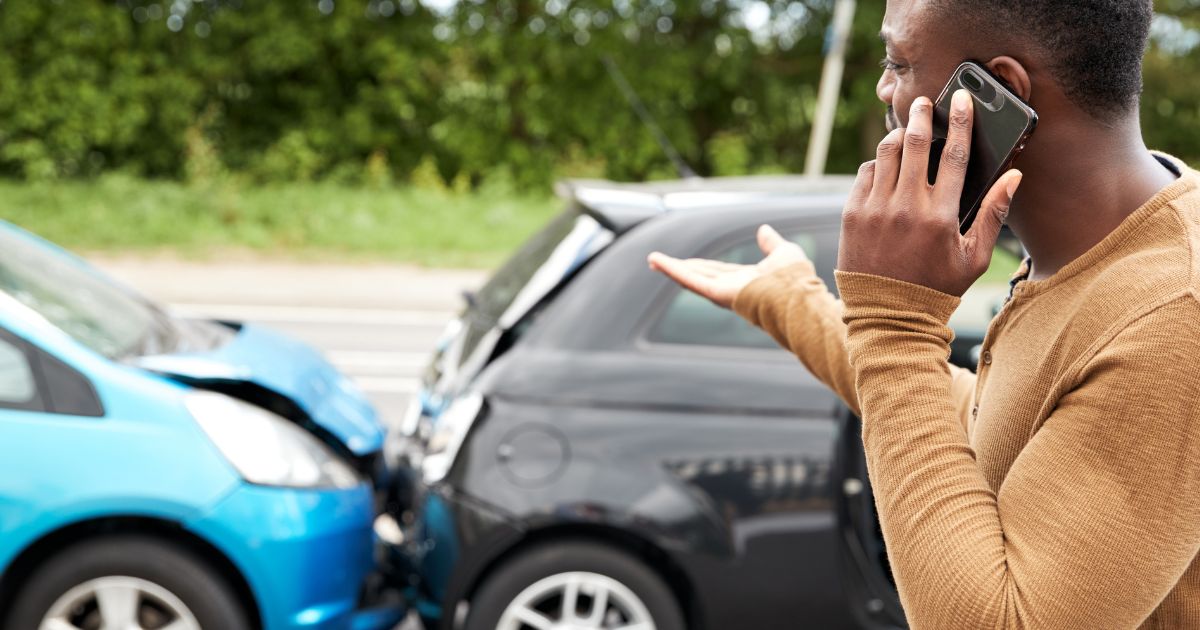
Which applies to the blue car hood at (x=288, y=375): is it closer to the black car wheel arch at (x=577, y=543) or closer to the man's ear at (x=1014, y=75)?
the black car wheel arch at (x=577, y=543)

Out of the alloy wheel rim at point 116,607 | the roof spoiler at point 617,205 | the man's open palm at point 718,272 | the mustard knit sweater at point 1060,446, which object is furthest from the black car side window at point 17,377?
the mustard knit sweater at point 1060,446

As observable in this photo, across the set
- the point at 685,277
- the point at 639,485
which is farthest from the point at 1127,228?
the point at 639,485

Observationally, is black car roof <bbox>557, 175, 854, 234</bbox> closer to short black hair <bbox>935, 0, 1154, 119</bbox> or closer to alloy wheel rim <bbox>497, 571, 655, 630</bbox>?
alloy wheel rim <bbox>497, 571, 655, 630</bbox>

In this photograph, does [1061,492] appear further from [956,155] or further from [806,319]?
[806,319]

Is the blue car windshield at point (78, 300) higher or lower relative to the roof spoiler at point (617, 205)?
higher

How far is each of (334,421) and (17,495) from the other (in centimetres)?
98

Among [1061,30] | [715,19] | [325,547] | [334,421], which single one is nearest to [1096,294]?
[1061,30]

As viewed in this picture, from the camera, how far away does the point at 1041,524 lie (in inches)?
41.1

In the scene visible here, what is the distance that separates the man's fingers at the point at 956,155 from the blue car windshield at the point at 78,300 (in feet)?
9.52

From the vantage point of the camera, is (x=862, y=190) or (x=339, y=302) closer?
(x=862, y=190)

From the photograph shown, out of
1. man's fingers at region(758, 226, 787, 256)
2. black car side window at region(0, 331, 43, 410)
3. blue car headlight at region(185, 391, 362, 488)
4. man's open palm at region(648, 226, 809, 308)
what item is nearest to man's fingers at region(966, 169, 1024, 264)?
man's open palm at region(648, 226, 809, 308)

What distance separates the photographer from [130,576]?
3.14m

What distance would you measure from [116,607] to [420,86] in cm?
1658

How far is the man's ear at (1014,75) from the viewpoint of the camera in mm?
1121
